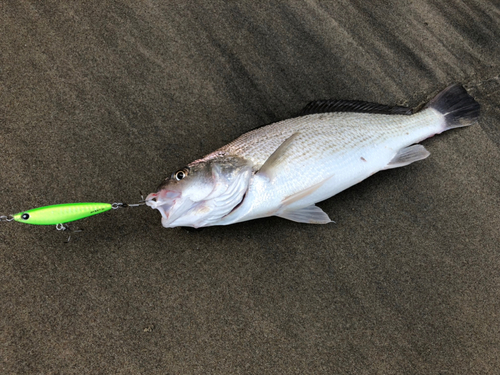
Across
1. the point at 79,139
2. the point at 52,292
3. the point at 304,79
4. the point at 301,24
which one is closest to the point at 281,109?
the point at 304,79

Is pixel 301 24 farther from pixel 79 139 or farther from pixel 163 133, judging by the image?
pixel 79 139

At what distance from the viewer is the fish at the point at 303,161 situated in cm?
202

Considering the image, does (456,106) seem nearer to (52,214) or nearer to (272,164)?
(272,164)

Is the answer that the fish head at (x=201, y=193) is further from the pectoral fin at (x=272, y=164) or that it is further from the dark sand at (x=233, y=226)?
the dark sand at (x=233, y=226)

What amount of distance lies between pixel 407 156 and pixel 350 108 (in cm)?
58

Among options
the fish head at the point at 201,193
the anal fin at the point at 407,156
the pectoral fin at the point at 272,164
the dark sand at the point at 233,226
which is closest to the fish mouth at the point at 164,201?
the fish head at the point at 201,193

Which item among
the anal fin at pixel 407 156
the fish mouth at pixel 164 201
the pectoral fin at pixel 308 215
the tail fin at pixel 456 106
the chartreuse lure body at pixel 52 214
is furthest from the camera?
the tail fin at pixel 456 106

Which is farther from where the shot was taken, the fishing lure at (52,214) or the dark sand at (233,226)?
the dark sand at (233,226)

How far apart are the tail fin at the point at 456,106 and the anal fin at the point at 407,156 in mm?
380

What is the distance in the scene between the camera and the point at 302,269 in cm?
226

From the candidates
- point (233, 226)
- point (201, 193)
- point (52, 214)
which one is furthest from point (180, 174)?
point (52, 214)

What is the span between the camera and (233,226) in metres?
2.31

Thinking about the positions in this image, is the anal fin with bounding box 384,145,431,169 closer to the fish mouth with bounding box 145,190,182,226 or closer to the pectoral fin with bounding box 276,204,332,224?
the pectoral fin with bounding box 276,204,332,224

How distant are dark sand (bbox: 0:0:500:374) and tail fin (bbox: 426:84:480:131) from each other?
0.35ft
